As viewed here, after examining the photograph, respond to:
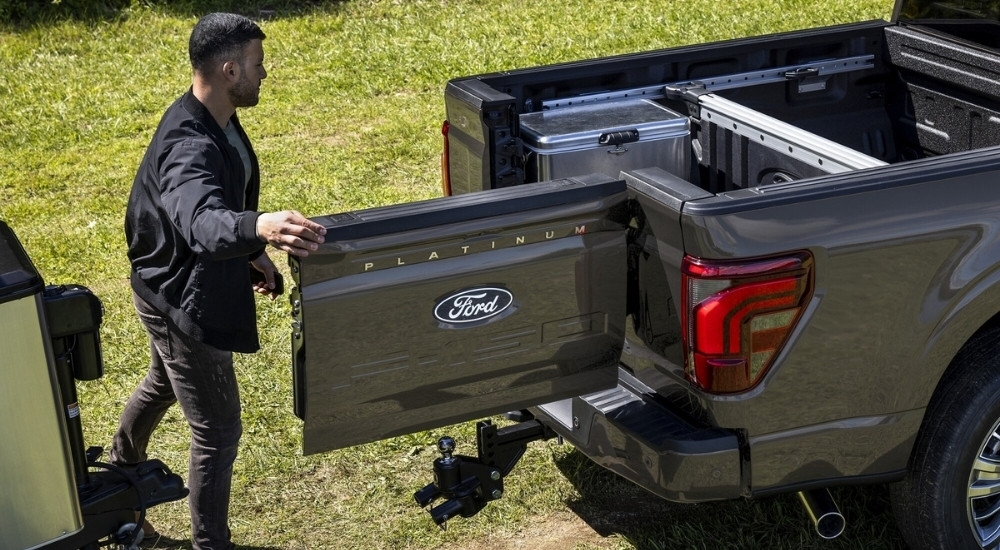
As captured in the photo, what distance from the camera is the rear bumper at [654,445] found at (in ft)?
10.6

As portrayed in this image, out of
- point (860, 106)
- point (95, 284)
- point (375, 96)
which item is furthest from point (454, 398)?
point (375, 96)

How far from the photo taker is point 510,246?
10.3 feet

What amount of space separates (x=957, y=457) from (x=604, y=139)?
5.17 ft

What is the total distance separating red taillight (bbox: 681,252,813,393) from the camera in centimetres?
307

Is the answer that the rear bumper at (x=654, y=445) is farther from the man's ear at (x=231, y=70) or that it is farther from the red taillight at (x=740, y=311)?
the man's ear at (x=231, y=70)

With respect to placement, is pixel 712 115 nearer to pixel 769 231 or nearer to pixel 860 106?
pixel 860 106

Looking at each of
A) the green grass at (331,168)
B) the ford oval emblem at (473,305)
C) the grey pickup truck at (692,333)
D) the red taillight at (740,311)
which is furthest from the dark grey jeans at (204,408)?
the red taillight at (740,311)

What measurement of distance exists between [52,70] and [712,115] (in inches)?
302

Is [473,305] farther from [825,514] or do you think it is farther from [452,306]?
[825,514]

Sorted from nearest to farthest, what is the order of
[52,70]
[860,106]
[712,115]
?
[712,115] < [860,106] < [52,70]

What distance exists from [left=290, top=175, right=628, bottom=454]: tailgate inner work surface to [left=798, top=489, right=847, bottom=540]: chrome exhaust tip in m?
0.76

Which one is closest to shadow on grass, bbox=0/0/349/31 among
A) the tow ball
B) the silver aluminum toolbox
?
the silver aluminum toolbox

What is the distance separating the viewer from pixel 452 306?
10.2 feet

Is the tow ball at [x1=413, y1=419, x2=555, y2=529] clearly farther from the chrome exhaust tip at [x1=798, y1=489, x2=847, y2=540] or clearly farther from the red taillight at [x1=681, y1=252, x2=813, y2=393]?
the chrome exhaust tip at [x1=798, y1=489, x2=847, y2=540]
